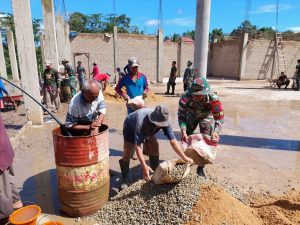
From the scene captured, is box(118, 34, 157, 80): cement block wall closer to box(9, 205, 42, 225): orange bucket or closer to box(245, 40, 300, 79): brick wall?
box(245, 40, 300, 79): brick wall

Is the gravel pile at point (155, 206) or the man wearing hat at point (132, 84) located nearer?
the gravel pile at point (155, 206)

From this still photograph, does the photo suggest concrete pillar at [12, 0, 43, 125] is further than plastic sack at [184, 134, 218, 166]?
Yes

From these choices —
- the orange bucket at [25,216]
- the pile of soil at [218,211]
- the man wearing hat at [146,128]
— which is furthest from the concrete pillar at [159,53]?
the orange bucket at [25,216]

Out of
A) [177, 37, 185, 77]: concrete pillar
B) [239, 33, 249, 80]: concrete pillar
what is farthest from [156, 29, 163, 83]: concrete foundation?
[239, 33, 249, 80]: concrete pillar

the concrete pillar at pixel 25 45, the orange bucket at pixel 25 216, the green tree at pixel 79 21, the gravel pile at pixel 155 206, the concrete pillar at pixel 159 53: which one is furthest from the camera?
the green tree at pixel 79 21

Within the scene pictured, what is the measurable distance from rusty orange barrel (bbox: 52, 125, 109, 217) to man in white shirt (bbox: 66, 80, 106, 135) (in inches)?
10.6

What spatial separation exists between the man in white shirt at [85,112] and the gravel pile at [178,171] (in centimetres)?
108

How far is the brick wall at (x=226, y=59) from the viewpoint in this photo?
23.2 m

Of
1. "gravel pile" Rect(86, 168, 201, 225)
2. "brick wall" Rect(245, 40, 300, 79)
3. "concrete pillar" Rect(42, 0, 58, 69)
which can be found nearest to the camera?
"gravel pile" Rect(86, 168, 201, 225)

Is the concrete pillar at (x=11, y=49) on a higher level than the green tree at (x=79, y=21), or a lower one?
lower

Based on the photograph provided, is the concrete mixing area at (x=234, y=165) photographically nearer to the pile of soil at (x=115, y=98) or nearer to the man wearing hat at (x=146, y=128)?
the man wearing hat at (x=146, y=128)

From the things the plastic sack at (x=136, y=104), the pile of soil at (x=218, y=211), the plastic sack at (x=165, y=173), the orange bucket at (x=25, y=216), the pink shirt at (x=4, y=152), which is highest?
the plastic sack at (x=136, y=104)

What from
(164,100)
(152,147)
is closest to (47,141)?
(152,147)

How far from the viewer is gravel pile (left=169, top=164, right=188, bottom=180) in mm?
2949
